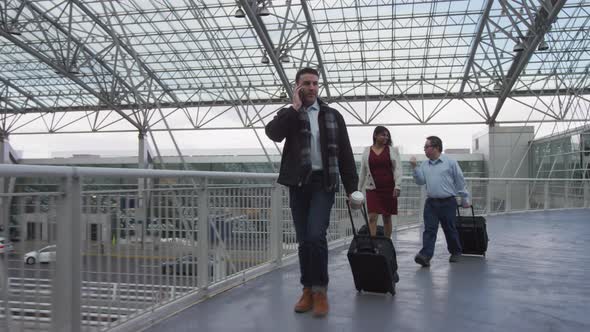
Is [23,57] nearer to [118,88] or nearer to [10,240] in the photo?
[118,88]

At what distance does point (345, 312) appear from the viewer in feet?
11.1

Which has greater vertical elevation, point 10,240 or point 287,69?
point 287,69

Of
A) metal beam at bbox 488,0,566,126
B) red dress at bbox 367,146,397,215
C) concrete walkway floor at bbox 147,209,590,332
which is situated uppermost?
metal beam at bbox 488,0,566,126

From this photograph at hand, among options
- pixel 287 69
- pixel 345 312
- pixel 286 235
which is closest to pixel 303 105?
pixel 345 312

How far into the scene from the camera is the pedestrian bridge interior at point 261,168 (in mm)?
2641

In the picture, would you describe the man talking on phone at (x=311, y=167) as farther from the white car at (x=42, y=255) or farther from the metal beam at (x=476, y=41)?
the metal beam at (x=476, y=41)

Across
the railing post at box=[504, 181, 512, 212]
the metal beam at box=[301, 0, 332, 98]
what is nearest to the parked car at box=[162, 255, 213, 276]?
the railing post at box=[504, 181, 512, 212]

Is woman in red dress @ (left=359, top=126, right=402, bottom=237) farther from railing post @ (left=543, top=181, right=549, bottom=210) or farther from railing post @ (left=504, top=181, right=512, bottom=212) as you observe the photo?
railing post @ (left=543, top=181, right=549, bottom=210)

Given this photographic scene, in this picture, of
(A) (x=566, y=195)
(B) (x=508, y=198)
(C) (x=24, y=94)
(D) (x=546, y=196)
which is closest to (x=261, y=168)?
(C) (x=24, y=94)

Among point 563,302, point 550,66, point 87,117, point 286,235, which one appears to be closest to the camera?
point 563,302

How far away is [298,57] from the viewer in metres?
24.6

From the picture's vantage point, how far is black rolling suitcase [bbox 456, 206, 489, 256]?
18.7ft

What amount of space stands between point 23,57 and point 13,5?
567 centimetres

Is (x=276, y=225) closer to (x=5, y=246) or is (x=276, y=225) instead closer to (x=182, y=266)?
(x=182, y=266)
